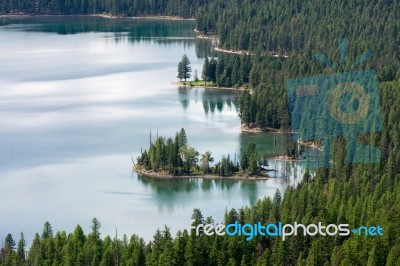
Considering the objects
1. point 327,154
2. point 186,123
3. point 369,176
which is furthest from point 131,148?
point 369,176

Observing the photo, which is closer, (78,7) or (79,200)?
(79,200)

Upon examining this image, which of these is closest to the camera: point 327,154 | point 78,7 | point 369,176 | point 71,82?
point 369,176

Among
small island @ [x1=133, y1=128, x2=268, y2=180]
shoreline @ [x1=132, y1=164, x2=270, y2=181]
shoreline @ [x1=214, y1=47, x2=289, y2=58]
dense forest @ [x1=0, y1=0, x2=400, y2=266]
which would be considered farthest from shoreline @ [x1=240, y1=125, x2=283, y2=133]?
shoreline @ [x1=214, y1=47, x2=289, y2=58]

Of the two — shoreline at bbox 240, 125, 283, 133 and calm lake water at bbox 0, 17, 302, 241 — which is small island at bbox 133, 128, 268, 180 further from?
shoreline at bbox 240, 125, 283, 133

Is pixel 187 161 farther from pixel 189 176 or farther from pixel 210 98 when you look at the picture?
pixel 210 98

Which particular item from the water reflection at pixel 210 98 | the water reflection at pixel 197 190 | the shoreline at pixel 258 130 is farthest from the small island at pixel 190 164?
the water reflection at pixel 210 98

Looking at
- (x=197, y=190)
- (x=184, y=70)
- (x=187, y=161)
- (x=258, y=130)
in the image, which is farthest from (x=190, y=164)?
(x=184, y=70)

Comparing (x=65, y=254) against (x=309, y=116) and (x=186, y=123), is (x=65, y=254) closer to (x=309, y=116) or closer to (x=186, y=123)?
(x=309, y=116)
